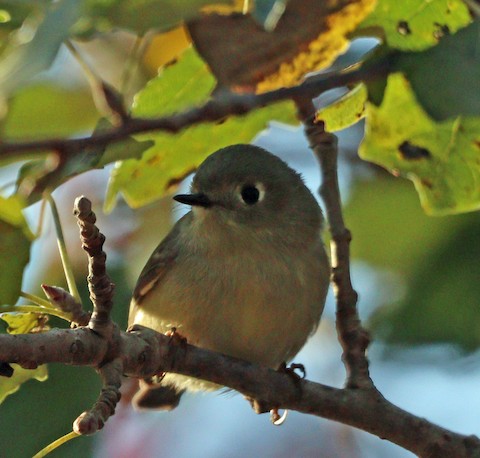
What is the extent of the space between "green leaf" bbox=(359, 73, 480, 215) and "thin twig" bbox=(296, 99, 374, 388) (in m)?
0.15

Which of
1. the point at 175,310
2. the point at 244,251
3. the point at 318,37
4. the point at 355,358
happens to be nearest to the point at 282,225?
the point at 244,251

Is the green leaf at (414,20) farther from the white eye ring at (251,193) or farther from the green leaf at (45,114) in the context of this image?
the white eye ring at (251,193)

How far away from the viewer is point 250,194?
2.53m

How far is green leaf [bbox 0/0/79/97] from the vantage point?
1.09m

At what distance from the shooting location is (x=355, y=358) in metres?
2.00

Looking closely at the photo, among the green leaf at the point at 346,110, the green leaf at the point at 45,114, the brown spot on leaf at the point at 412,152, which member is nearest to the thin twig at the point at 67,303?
the green leaf at the point at 45,114

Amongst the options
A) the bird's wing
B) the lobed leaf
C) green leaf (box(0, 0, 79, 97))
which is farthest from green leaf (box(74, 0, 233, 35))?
the bird's wing

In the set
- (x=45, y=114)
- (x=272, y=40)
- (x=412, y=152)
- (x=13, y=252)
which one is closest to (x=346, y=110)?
(x=412, y=152)

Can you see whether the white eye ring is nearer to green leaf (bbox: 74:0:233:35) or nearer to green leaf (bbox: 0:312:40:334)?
green leaf (bbox: 0:312:40:334)

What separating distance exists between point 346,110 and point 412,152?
0.64 feet

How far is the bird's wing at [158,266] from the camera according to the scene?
7.91 feet

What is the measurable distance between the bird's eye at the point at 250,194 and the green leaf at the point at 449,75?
1.00m

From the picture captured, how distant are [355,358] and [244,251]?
46 cm

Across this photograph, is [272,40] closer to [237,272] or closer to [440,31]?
[440,31]
